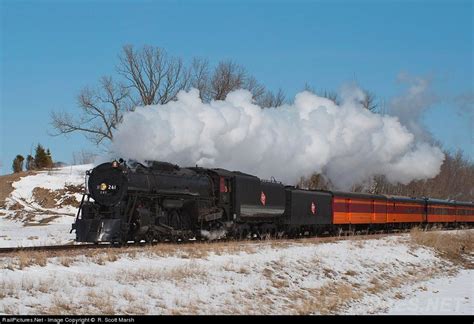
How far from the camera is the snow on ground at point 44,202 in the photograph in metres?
40.0

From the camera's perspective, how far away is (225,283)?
46.4ft

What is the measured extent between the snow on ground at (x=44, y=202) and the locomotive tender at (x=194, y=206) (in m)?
13.8

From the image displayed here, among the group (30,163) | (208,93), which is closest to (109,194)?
(208,93)

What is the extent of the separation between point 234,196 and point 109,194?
247 inches

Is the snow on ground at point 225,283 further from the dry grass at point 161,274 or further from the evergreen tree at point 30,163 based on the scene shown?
the evergreen tree at point 30,163

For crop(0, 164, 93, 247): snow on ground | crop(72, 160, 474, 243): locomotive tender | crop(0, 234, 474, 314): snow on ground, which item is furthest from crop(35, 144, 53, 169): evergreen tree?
crop(0, 234, 474, 314): snow on ground

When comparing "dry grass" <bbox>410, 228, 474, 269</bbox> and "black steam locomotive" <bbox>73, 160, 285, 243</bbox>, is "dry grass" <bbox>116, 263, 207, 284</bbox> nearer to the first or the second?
"black steam locomotive" <bbox>73, 160, 285, 243</bbox>

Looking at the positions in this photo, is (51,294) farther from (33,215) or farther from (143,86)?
(143,86)

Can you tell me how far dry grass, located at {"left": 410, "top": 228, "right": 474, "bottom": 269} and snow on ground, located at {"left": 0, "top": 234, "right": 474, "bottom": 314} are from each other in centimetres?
674

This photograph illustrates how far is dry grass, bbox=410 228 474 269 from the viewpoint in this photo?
29578 millimetres

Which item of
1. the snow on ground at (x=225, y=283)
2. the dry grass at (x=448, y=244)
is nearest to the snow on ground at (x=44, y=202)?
the snow on ground at (x=225, y=283)

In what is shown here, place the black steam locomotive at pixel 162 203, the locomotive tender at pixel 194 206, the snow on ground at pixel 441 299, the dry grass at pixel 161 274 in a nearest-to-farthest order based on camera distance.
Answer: the dry grass at pixel 161 274, the snow on ground at pixel 441 299, the black steam locomotive at pixel 162 203, the locomotive tender at pixel 194 206

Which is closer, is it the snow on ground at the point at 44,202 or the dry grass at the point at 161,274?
the dry grass at the point at 161,274

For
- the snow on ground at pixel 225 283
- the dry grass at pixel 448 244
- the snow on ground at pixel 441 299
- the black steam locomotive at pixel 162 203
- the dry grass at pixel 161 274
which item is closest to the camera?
the snow on ground at pixel 225 283
